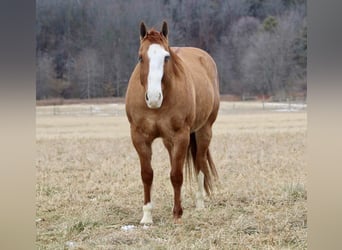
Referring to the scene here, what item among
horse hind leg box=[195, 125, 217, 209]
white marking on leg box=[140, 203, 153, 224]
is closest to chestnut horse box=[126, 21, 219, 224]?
white marking on leg box=[140, 203, 153, 224]

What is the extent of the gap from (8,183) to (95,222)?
3.99 feet

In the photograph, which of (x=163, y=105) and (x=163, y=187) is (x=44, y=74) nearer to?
(x=163, y=105)

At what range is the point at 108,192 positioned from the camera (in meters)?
Result: 2.28

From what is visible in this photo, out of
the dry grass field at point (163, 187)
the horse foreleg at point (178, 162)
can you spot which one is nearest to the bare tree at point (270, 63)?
the dry grass field at point (163, 187)

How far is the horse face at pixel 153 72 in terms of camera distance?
5.44ft

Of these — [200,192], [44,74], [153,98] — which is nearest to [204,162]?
[200,192]

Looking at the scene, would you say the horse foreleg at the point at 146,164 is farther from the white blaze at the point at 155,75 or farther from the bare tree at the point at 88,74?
the bare tree at the point at 88,74

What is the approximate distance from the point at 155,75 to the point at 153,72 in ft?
0.04

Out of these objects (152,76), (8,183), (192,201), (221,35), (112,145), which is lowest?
(192,201)

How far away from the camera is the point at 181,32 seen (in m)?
1.69

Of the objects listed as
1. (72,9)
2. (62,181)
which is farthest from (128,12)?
(62,181)

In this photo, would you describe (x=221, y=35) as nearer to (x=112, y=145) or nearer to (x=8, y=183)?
(x=8, y=183)

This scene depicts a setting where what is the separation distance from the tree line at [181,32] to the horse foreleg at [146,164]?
0.29 metres

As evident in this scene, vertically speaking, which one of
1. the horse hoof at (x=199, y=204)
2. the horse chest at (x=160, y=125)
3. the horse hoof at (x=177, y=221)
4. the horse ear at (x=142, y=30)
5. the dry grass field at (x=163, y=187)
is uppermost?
the horse ear at (x=142, y=30)
